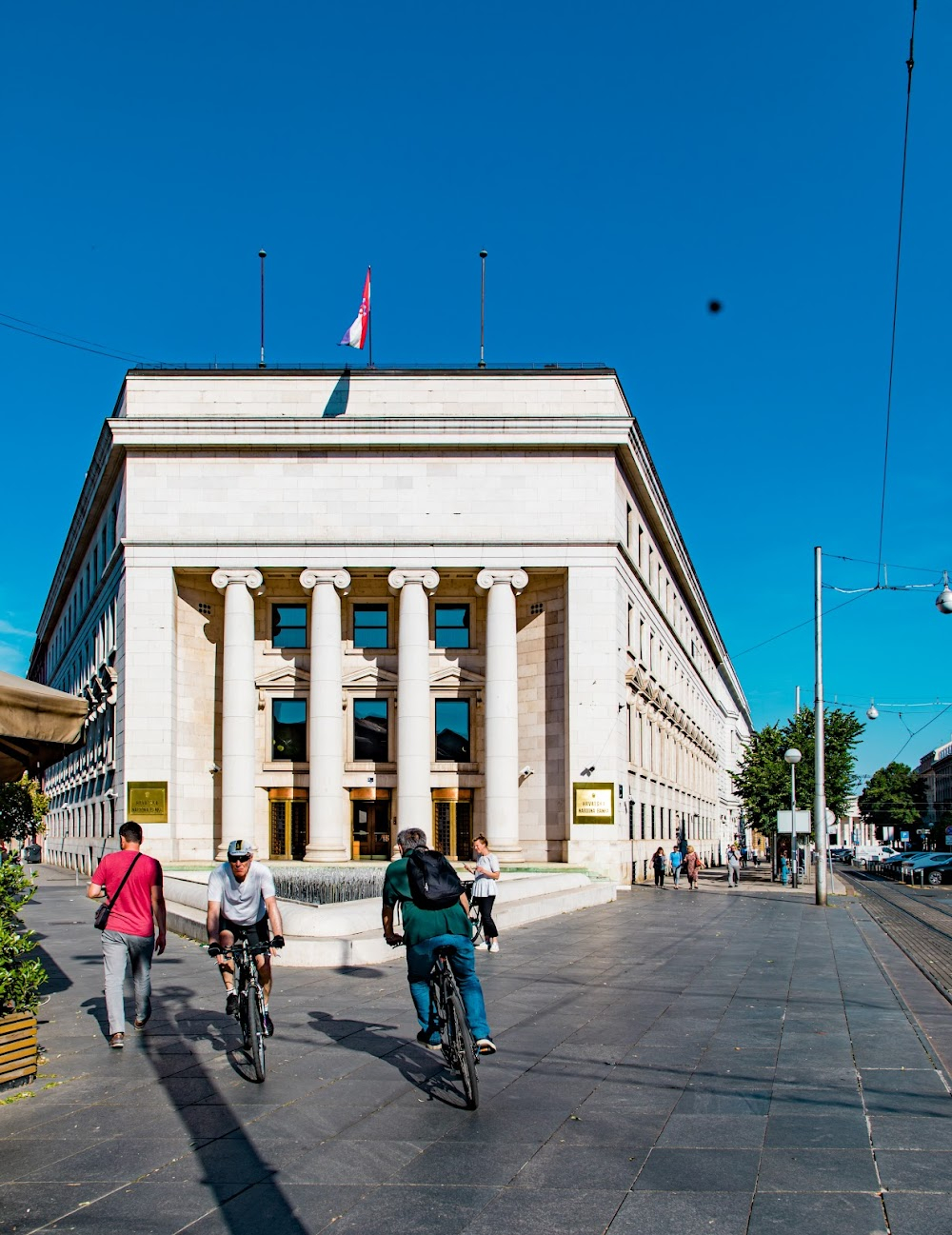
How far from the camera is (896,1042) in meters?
10.9

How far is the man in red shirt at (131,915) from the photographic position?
10.5 meters

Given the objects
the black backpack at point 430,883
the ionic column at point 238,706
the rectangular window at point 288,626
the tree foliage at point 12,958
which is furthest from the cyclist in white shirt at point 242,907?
the rectangular window at point 288,626

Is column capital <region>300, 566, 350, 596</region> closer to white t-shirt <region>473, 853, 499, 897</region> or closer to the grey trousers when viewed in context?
white t-shirt <region>473, 853, 499, 897</region>

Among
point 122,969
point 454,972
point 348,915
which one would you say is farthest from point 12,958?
point 348,915

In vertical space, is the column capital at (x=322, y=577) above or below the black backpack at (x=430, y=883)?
above

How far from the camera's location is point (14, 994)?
8914 millimetres

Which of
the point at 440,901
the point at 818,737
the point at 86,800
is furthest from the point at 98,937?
the point at 86,800

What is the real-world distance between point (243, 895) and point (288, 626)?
107 ft

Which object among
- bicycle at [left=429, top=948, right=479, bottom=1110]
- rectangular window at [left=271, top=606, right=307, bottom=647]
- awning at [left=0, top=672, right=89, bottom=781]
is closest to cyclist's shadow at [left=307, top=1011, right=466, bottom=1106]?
bicycle at [left=429, top=948, right=479, bottom=1110]

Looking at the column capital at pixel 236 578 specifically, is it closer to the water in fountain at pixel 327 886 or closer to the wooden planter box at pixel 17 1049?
the water in fountain at pixel 327 886

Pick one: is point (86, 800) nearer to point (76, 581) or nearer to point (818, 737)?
point (76, 581)

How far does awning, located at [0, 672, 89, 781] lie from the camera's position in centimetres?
899

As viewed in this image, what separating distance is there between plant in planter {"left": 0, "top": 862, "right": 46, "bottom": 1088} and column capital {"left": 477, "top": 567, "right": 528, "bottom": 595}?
100 feet

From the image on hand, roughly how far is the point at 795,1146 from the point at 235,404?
3634 cm
